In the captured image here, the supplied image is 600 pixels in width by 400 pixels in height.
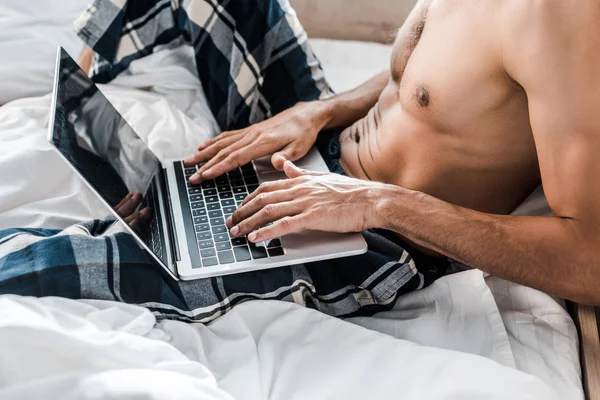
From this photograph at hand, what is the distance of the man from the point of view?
77cm

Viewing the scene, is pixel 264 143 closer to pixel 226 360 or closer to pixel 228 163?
pixel 228 163

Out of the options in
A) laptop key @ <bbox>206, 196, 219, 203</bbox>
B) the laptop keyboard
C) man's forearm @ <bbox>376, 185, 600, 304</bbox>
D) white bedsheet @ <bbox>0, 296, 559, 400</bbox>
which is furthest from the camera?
laptop key @ <bbox>206, 196, 219, 203</bbox>

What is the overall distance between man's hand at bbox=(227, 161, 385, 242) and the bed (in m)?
0.11

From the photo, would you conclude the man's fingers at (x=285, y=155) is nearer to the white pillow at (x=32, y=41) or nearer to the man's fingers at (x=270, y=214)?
the man's fingers at (x=270, y=214)

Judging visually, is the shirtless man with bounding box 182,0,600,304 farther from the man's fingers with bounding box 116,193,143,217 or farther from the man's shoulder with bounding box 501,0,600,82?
the man's fingers with bounding box 116,193,143,217

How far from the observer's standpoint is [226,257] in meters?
0.92

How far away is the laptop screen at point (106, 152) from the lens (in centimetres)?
86

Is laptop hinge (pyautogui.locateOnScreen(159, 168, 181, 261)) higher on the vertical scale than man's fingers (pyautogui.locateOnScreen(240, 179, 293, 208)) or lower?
lower

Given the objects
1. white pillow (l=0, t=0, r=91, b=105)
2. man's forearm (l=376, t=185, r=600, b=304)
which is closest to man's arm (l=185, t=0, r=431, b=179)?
man's forearm (l=376, t=185, r=600, b=304)

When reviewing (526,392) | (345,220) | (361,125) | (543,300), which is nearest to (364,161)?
(361,125)

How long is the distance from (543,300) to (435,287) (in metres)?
0.15

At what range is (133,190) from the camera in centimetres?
96

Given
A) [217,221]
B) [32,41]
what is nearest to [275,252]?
[217,221]

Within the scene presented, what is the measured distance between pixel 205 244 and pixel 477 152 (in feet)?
1.30
